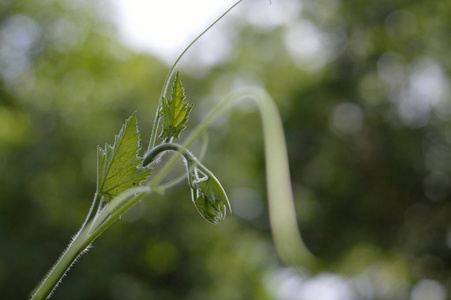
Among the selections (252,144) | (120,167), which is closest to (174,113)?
(120,167)

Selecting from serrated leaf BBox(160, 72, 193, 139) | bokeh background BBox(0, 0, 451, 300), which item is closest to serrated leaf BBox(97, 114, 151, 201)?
serrated leaf BBox(160, 72, 193, 139)

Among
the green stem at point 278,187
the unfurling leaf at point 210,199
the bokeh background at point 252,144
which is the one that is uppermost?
the green stem at point 278,187

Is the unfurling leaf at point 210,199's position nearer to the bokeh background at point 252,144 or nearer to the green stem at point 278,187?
the green stem at point 278,187

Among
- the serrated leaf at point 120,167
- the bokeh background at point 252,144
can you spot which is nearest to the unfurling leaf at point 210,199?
the serrated leaf at point 120,167

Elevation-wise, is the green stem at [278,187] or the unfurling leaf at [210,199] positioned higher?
the green stem at [278,187]

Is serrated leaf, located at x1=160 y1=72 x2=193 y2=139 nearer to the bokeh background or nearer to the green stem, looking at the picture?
the green stem

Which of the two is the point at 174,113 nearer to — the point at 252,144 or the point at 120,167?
the point at 120,167

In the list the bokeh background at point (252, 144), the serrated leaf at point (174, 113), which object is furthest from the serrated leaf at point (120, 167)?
the bokeh background at point (252, 144)

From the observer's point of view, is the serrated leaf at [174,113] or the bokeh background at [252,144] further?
the bokeh background at [252,144]
